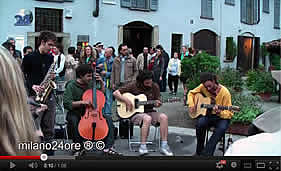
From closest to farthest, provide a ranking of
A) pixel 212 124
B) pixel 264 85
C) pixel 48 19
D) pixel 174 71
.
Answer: pixel 48 19 < pixel 174 71 < pixel 264 85 < pixel 212 124

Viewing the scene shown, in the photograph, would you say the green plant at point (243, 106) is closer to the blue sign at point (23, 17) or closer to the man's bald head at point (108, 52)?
the man's bald head at point (108, 52)

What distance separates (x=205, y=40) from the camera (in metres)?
1.93

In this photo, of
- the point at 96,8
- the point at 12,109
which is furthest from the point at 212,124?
the point at 12,109

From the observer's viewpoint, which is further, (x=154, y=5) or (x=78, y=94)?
(x=78, y=94)

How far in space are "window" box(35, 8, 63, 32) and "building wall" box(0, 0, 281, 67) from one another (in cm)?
2

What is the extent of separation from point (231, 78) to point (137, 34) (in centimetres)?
55

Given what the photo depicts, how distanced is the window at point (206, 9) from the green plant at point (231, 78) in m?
0.34

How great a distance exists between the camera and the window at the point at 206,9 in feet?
5.74

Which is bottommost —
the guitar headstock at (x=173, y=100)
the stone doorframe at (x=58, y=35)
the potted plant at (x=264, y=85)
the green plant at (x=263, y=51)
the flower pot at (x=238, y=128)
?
the flower pot at (x=238, y=128)

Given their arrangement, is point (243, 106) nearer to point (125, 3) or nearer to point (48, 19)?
point (125, 3)

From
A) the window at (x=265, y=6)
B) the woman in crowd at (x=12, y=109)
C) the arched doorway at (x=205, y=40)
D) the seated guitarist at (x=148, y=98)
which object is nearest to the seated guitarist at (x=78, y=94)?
the seated guitarist at (x=148, y=98)

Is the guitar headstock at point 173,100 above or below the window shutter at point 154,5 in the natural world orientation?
below

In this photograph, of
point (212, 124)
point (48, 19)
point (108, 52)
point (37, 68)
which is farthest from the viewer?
point (212, 124)

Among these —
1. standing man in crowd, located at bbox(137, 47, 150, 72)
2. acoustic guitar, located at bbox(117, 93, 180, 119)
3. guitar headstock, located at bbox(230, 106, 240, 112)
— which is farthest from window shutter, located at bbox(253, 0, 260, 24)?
acoustic guitar, located at bbox(117, 93, 180, 119)
